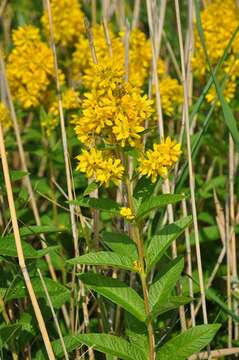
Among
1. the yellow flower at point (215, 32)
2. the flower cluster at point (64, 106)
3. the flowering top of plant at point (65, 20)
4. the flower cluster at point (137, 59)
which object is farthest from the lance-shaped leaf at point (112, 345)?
the flowering top of plant at point (65, 20)

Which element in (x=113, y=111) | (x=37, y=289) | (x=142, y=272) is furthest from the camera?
(x=37, y=289)

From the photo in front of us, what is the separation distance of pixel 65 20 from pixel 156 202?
5.40 feet

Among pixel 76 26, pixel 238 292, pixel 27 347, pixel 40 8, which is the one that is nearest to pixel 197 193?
pixel 238 292

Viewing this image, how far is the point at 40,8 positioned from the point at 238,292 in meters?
2.92

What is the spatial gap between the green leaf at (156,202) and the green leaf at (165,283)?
0.20m

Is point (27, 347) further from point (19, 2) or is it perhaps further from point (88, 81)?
point (19, 2)

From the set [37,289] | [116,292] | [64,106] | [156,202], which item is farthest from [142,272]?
[64,106]

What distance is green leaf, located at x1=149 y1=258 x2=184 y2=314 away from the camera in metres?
1.72

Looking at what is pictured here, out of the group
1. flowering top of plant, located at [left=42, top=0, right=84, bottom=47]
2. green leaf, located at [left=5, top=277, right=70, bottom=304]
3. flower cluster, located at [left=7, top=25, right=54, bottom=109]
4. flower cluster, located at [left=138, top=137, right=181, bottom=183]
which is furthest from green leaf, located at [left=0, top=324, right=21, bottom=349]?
flowering top of plant, located at [left=42, top=0, right=84, bottom=47]

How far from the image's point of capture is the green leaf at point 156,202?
62.6 inches

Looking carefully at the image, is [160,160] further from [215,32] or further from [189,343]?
[215,32]

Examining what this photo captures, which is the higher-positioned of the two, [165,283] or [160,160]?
[160,160]

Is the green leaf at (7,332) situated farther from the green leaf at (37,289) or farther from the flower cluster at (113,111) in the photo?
the flower cluster at (113,111)

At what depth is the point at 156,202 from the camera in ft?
5.29
